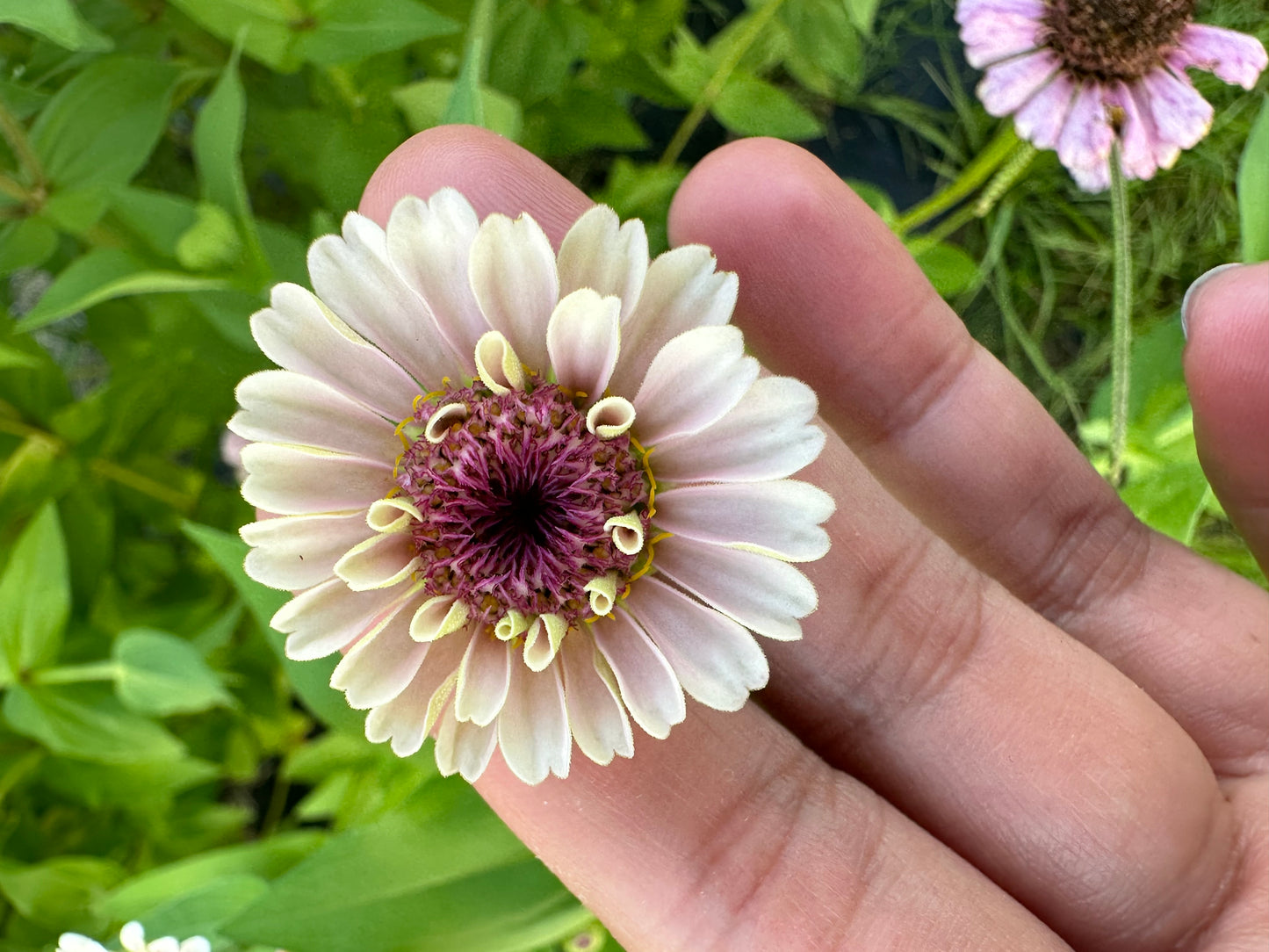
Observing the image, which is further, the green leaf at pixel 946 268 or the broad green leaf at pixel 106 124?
the green leaf at pixel 946 268

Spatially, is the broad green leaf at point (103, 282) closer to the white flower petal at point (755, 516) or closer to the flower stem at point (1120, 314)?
the white flower petal at point (755, 516)

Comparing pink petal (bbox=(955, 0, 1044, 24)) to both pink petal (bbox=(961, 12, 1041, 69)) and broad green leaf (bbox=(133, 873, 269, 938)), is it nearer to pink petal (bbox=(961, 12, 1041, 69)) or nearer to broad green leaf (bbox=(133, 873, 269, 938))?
pink petal (bbox=(961, 12, 1041, 69))

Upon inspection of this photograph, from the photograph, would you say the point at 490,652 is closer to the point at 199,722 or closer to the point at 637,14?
the point at 199,722

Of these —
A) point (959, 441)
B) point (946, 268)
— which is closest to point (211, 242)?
point (959, 441)

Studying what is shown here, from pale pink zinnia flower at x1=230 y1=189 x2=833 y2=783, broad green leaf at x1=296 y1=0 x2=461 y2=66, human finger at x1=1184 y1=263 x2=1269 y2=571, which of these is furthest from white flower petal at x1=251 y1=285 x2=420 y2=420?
human finger at x1=1184 y1=263 x2=1269 y2=571

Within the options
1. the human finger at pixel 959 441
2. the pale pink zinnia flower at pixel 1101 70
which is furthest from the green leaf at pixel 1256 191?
the human finger at pixel 959 441

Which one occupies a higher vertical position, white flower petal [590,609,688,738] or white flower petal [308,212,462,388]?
white flower petal [308,212,462,388]

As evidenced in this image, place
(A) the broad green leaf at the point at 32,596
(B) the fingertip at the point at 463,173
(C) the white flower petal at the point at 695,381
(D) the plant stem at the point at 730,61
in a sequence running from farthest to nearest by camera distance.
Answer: (D) the plant stem at the point at 730,61
(A) the broad green leaf at the point at 32,596
(B) the fingertip at the point at 463,173
(C) the white flower petal at the point at 695,381

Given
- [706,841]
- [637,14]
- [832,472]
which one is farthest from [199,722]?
[637,14]
